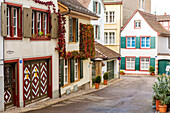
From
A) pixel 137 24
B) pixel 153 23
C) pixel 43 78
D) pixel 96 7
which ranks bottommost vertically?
pixel 43 78

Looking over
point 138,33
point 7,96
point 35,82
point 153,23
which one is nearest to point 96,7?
point 138,33

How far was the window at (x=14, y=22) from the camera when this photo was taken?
14.2 m

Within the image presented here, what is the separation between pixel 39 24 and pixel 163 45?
98.4 ft

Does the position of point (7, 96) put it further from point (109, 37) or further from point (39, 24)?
point (109, 37)

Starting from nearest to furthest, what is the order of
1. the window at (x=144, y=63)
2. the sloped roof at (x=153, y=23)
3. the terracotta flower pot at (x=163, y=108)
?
the terracotta flower pot at (x=163, y=108) → the window at (x=144, y=63) → the sloped roof at (x=153, y=23)

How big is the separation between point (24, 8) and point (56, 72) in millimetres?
4893

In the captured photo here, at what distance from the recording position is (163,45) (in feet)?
144

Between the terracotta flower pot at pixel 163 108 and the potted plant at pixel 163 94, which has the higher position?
the potted plant at pixel 163 94

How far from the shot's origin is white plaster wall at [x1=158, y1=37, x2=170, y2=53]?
42644 millimetres

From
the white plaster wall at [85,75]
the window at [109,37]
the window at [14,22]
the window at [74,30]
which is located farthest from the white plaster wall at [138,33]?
the window at [14,22]

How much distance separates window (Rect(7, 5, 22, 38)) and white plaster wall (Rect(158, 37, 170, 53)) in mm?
30308

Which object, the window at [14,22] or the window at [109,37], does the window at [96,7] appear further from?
the window at [14,22]

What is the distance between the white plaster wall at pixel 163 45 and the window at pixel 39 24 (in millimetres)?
27546

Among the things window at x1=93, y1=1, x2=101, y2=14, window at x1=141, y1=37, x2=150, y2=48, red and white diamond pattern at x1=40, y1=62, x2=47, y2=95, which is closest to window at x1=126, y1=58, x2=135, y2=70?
window at x1=141, y1=37, x2=150, y2=48
